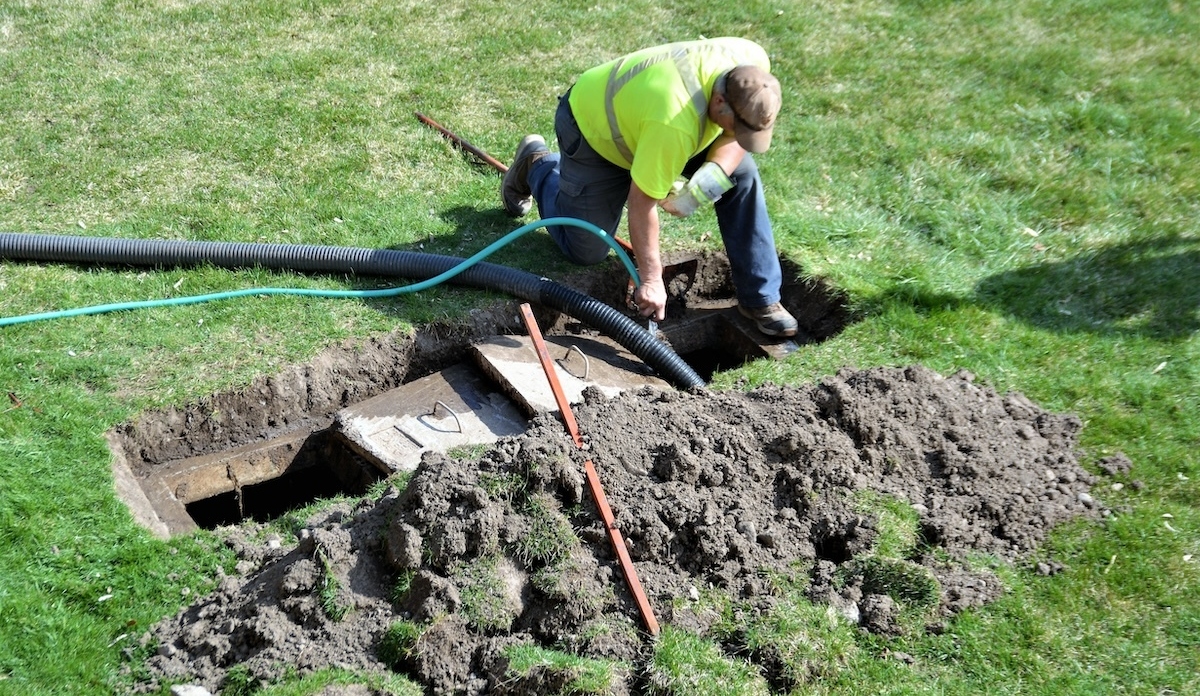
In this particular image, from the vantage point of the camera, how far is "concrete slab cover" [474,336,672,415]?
465cm

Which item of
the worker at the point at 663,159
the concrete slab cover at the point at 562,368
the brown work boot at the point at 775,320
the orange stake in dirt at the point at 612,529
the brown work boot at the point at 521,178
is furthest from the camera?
the brown work boot at the point at 521,178

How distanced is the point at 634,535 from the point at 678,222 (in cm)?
270

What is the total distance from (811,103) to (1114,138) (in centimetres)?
222

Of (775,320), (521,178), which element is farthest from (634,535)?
(521,178)

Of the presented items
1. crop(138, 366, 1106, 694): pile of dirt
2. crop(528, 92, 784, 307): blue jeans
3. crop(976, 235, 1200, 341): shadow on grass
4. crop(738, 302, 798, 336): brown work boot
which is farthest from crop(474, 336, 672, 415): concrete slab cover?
crop(976, 235, 1200, 341): shadow on grass

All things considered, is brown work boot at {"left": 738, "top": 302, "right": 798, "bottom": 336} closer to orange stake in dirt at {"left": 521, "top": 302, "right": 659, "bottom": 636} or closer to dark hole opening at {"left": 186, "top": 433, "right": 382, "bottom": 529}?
orange stake in dirt at {"left": 521, "top": 302, "right": 659, "bottom": 636}

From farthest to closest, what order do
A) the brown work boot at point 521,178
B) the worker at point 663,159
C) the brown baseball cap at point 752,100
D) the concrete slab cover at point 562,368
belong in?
the brown work boot at point 521,178 → the concrete slab cover at point 562,368 → the worker at point 663,159 → the brown baseball cap at point 752,100

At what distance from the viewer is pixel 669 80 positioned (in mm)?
4543

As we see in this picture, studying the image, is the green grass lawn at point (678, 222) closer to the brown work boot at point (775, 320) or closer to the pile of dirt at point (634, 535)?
the pile of dirt at point (634, 535)

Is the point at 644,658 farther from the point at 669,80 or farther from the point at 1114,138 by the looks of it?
the point at 1114,138

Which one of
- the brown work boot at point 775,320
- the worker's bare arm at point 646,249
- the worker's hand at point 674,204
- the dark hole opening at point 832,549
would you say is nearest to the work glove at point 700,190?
the worker's hand at point 674,204

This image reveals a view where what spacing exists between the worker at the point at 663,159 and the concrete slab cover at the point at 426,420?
948mm

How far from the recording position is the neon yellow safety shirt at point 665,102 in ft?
14.8

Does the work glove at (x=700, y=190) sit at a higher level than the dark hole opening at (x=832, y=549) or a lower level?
higher
